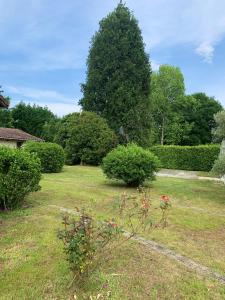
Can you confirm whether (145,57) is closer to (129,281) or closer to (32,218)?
(32,218)

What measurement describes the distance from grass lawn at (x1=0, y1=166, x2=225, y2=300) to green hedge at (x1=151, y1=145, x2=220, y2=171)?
48.7ft

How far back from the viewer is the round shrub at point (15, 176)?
778 centimetres

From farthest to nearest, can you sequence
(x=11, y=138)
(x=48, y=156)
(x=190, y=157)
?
(x=11, y=138)
(x=190, y=157)
(x=48, y=156)

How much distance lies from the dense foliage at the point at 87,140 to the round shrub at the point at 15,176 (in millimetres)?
14711

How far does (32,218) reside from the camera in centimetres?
721

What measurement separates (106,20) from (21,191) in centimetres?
2425

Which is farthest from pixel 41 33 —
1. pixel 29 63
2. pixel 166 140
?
pixel 166 140

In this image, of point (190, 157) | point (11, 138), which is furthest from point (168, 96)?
point (11, 138)

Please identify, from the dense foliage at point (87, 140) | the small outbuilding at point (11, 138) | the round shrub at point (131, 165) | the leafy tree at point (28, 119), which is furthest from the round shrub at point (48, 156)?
the leafy tree at point (28, 119)

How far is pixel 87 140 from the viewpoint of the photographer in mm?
23469

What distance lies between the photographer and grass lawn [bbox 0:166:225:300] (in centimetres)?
426

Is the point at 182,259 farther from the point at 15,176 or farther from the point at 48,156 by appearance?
the point at 48,156

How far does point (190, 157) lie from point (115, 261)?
1993 cm

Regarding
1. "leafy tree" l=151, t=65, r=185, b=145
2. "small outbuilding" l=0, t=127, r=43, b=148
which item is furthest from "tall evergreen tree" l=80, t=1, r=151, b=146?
"leafy tree" l=151, t=65, r=185, b=145
